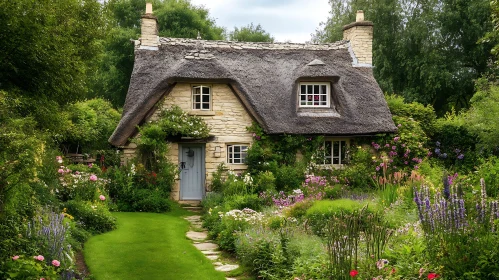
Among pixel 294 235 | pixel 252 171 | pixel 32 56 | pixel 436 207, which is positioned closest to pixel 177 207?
pixel 252 171

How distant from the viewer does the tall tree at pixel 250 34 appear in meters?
42.7

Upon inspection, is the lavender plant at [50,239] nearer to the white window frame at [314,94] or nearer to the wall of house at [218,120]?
the wall of house at [218,120]

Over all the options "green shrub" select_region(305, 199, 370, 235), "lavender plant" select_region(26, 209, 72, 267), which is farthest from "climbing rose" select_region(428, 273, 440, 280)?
"lavender plant" select_region(26, 209, 72, 267)

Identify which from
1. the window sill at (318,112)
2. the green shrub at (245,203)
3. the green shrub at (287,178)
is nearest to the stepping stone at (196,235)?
the green shrub at (245,203)

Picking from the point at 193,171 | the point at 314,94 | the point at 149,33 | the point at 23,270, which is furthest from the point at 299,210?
the point at 149,33

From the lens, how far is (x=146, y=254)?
9.59 meters

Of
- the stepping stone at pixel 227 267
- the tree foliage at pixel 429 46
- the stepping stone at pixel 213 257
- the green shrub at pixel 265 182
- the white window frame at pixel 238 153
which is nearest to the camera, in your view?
the stepping stone at pixel 227 267

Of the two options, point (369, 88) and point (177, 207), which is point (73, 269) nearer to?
point (177, 207)

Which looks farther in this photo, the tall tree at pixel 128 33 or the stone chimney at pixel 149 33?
the tall tree at pixel 128 33

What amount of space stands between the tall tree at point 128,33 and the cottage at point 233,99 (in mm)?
13869

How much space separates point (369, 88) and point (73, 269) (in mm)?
13353

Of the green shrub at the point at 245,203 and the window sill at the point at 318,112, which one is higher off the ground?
the window sill at the point at 318,112

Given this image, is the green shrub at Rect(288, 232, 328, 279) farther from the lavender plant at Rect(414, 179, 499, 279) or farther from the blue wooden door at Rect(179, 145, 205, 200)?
the blue wooden door at Rect(179, 145, 205, 200)

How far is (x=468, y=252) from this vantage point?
5.89m
